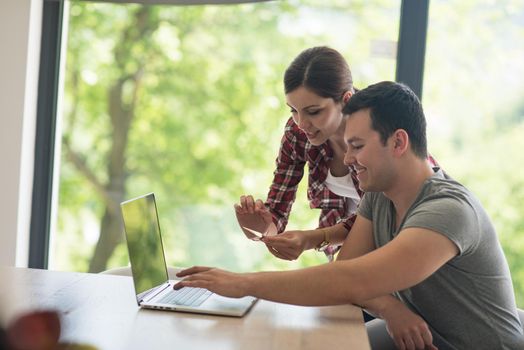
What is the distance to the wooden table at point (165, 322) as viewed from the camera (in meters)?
1.48

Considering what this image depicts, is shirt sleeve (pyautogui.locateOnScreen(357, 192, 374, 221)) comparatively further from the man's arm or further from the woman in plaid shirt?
the man's arm

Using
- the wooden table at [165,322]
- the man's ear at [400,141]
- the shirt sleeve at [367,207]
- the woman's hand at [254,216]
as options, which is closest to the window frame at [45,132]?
the woman's hand at [254,216]

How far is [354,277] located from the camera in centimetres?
164

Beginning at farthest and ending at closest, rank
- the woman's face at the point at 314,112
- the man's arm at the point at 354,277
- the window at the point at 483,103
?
the window at the point at 483,103 → the woman's face at the point at 314,112 → the man's arm at the point at 354,277

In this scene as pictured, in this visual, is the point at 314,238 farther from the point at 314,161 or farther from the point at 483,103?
the point at 483,103

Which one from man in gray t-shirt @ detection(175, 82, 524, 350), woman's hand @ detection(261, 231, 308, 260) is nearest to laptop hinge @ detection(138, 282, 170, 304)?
man in gray t-shirt @ detection(175, 82, 524, 350)

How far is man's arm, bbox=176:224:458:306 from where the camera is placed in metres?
1.63

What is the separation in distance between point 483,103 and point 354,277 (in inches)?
78.7

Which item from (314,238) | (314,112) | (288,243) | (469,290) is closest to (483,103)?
(314,112)

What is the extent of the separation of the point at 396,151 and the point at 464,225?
10.9 inches

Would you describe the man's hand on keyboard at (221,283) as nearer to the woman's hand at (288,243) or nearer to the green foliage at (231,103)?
the woman's hand at (288,243)

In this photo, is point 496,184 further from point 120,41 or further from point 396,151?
point 120,41

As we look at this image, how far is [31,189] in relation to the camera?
4.01 metres

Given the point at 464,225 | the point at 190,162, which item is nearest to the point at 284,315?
the point at 464,225
